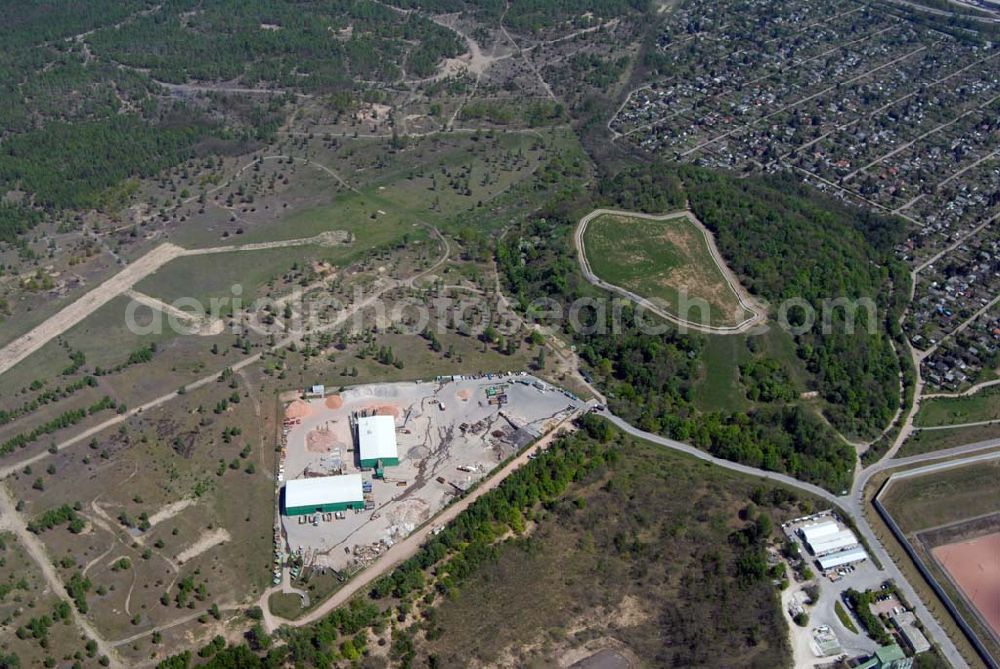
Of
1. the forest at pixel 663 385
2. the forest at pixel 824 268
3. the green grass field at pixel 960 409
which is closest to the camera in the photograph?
the forest at pixel 663 385

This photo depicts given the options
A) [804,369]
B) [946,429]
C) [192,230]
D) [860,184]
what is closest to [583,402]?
[804,369]

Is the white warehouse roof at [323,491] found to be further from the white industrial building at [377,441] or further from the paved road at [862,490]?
the paved road at [862,490]

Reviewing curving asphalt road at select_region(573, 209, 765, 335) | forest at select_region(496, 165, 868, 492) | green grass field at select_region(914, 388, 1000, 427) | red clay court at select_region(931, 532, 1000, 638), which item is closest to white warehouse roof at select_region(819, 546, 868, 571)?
red clay court at select_region(931, 532, 1000, 638)

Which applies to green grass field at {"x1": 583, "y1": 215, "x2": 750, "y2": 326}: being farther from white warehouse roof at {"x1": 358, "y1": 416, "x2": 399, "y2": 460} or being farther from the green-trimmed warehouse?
the green-trimmed warehouse

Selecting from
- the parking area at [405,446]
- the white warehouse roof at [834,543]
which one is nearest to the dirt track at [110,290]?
the parking area at [405,446]

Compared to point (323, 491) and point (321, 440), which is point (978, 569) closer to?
point (323, 491)

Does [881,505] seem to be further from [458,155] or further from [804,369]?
[458,155]

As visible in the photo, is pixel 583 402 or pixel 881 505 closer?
pixel 881 505
